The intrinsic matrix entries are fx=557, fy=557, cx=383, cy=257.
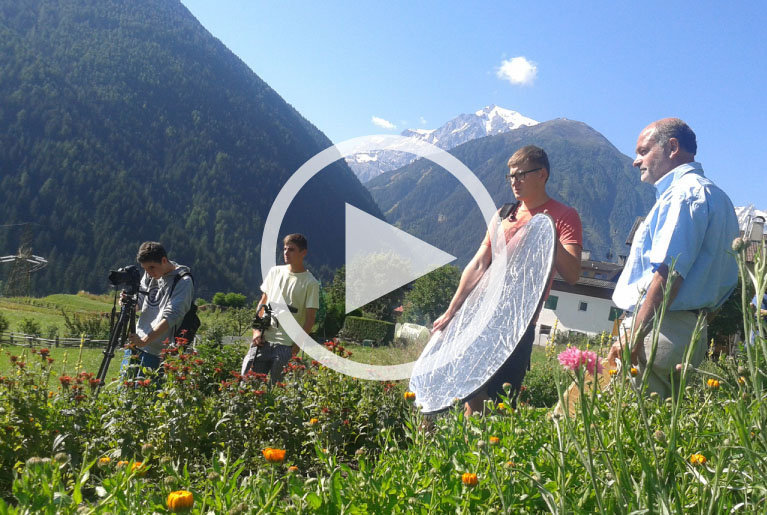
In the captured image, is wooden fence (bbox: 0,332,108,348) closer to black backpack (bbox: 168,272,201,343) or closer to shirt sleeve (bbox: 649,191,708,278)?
black backpack (bbox: 168,272,201,343)

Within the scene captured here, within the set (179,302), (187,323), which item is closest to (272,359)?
(187,323)

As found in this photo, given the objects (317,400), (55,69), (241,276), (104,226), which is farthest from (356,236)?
(317,400)

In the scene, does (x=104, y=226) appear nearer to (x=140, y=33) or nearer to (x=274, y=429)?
(x=140, y=33)

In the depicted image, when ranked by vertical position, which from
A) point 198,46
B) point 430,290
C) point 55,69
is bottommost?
point 430,290

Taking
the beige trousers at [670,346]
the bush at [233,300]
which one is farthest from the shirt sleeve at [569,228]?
the bush at [233,300]

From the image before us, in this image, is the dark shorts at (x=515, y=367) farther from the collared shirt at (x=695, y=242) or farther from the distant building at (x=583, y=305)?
the distant building at (x=583, y=305)

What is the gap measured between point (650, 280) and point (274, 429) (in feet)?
6.81

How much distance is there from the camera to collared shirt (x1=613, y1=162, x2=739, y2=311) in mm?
2109

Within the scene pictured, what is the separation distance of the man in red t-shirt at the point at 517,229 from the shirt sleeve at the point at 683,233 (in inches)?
19.0

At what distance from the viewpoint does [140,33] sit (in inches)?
A: 5758

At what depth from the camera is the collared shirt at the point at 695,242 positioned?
83.0 inches

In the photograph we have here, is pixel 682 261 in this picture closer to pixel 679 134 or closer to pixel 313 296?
pixel 679 134

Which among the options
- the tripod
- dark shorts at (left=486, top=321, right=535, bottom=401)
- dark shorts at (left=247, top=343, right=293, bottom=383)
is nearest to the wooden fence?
the tripod

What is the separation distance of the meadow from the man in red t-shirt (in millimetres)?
203
